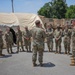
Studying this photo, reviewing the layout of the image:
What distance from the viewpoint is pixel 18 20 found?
2430 centimetres

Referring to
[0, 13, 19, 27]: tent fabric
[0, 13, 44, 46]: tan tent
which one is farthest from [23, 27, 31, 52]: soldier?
[0, 13, 19, 27]: tent fabric

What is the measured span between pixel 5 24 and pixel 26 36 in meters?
6.76

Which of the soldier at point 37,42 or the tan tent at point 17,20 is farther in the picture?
the tan tent at point 17,20

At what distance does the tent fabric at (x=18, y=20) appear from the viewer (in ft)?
76.4

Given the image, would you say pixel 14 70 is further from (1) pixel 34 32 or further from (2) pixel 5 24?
(2) pixel 5 24

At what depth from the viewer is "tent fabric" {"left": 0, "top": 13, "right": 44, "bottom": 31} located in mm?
23273

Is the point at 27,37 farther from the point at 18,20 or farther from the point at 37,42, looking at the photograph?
the point at 18,20

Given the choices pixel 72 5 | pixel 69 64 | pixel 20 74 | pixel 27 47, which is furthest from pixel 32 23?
pixel 72 5

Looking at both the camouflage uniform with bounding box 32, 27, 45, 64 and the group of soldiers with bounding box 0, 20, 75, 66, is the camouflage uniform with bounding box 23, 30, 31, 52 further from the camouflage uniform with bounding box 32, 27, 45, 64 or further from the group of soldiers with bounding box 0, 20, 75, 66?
the camouflage uniform with bounding box 32, 27, 45, 64

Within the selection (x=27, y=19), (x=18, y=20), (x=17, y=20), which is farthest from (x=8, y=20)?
(x=27, y=19)

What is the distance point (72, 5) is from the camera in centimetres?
5784

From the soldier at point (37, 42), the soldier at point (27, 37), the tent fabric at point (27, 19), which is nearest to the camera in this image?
the soldier at point (37, 42)

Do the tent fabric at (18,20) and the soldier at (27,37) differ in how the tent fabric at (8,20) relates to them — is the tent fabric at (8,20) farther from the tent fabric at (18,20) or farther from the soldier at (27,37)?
the soldier at (27,37)

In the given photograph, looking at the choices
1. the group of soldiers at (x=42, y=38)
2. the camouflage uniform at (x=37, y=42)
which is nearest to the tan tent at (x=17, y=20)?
the group of soldiers at (x=42, y=38)
